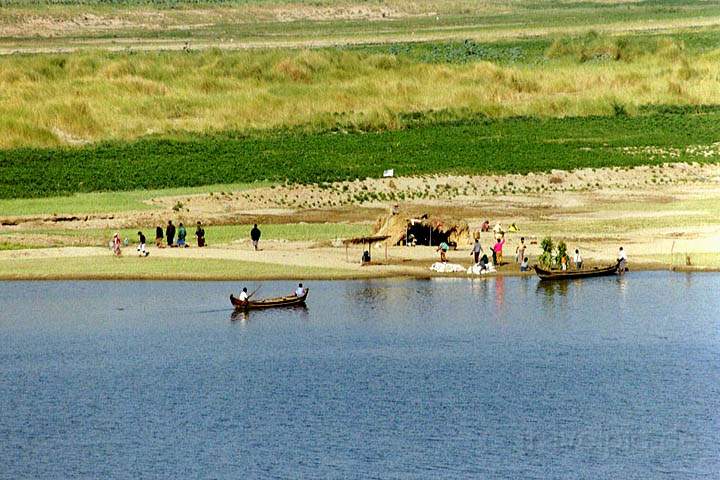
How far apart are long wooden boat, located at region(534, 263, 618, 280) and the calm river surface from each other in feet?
1.52

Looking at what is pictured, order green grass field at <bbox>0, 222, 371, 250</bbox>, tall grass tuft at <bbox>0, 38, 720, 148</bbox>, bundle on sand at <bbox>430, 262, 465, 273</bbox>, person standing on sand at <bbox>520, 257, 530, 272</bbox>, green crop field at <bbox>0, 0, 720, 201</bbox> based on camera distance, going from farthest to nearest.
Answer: tall grass tuft at <bbox>0, 38, 720, 148</bbox>
green crop field at <bbox>0, 0, 720, 201</bbox>
green grass field at <bbox>0, 222, 371, 250</bbox>
person standing on sand at <bbox>520, 257, 530, 272</bbox>
bundle on sand at <bbox>430, 262, 465, 273</bbox>

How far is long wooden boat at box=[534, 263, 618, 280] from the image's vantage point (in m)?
56.7

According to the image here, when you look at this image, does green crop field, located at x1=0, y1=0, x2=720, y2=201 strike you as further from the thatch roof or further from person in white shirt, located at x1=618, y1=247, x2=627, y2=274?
person in white shirt, located at x1=618, y1=247, x2=627, y2=274

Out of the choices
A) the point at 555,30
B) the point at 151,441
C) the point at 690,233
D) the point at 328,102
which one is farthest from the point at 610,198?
the point at 555,30

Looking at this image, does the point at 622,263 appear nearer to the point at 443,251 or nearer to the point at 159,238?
the point at 443,251

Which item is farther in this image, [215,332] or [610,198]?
[610,198]

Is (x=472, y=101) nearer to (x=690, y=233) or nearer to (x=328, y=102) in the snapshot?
(x=328, y=102)

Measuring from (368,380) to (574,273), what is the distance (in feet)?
50.6

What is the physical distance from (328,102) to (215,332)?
51.2m

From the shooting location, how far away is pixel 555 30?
168 metres

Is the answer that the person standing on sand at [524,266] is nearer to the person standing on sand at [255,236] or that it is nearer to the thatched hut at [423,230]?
the thatched hut at [423,230]

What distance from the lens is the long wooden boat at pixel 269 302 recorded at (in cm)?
5247

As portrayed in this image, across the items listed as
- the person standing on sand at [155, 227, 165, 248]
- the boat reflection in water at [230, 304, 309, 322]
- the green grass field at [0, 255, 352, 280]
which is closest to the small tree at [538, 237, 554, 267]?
the green grass field at [0, 255, 352, 280]

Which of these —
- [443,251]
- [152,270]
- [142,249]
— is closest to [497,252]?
[443,251]
